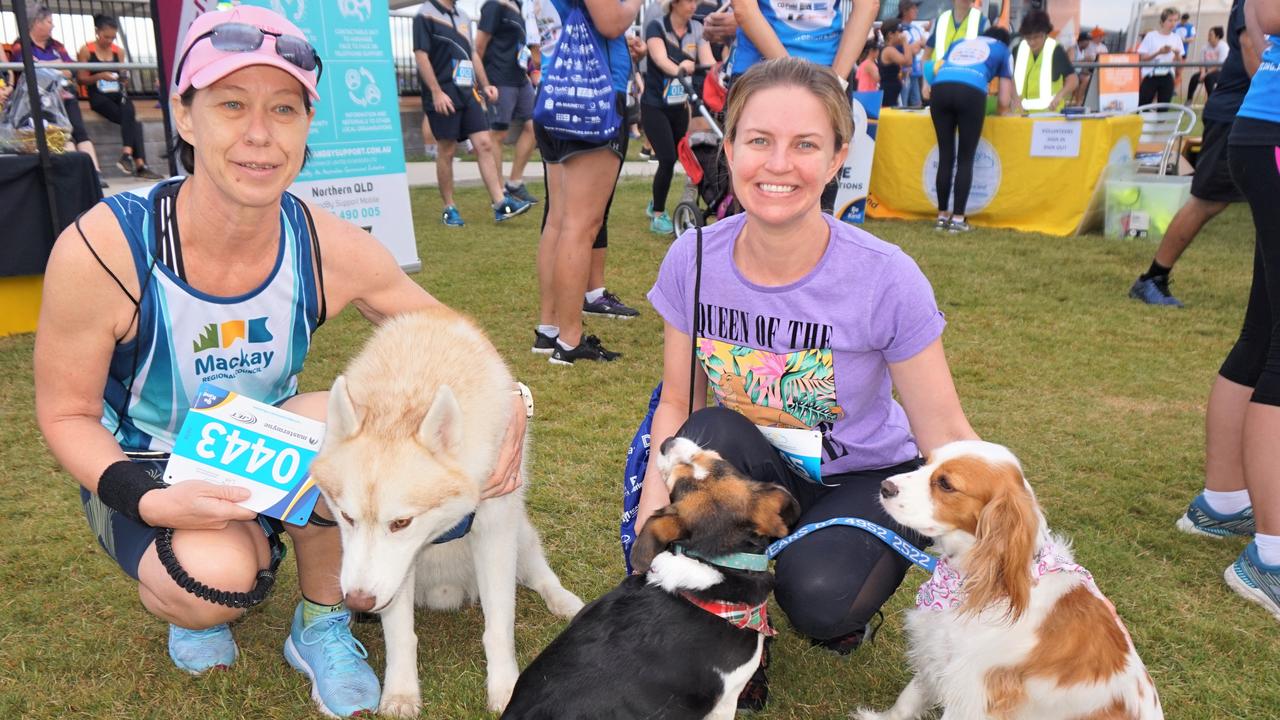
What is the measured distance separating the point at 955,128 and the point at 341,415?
856cm

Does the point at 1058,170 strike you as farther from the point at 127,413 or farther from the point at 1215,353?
the point at 127,413

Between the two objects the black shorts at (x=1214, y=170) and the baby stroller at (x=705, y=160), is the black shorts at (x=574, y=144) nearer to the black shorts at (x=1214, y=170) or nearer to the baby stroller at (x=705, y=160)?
the baby stroller at (x=705, y=160)

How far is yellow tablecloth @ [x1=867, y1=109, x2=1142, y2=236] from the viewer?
9.24 metres

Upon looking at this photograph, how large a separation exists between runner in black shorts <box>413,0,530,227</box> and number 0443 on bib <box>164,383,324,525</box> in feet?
25.5

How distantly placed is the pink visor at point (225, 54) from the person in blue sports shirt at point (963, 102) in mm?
7976

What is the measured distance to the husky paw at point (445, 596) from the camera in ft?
9.75

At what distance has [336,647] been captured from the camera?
105 inches

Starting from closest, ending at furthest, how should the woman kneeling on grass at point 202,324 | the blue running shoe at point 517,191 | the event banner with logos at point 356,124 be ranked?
the woman kneeling on grass at point 202,324, the event banner with logos at point 356,124, the blue running shoe at point 517,191

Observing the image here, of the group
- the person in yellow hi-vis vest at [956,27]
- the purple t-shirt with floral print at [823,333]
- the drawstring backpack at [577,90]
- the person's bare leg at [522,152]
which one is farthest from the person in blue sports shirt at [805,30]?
the person's bare leg at [522,152]

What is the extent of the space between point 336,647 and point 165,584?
545mm

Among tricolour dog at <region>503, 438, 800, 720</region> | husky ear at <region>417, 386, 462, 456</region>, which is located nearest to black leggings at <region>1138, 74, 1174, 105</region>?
tricolour dog at <region>503, 438, 800, 720</region>

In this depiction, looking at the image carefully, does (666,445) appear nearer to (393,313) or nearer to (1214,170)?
(393,313)

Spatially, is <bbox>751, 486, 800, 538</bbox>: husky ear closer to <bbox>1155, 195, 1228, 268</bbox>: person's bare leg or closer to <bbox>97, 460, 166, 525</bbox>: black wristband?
<bbox>97, 460, 166, 525</bbox>: black wristband

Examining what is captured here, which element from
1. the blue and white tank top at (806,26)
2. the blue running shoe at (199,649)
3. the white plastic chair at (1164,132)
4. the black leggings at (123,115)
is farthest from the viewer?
the black leggings at (123,115)
